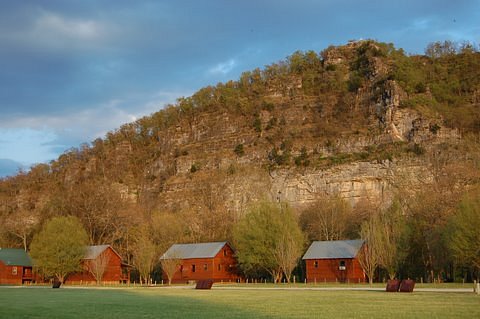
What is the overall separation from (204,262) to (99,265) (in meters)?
13.9

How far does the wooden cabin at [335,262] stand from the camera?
62.9 metres

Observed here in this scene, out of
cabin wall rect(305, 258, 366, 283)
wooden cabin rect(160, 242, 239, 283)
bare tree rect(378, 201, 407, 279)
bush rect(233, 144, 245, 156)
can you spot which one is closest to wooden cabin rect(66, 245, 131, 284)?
wooden cabin rect(160, 242, 239, 283)

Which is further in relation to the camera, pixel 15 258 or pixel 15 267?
pixel 15 258

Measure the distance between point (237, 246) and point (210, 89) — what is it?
84716 mm

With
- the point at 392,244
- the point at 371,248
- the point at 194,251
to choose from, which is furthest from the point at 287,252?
the point at 194,251

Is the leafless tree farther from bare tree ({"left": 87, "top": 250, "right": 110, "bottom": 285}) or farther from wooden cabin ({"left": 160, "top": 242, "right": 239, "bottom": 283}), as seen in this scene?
bare tree ({"left": 87, "top": 250, "right": 110, "bottom": 285})

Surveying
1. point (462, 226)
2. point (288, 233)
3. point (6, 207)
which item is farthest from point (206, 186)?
point (462, 226)

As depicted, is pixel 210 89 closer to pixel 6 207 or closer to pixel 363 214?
pixel 6 207

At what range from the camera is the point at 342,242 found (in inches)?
2591

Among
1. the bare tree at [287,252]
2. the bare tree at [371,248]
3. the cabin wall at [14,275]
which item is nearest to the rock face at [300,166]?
the bare tree at [287,252]

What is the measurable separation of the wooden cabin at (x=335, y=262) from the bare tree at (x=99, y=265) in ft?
88.5

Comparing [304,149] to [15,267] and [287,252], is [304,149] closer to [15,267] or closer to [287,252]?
[287,252]

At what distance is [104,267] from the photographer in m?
74.4

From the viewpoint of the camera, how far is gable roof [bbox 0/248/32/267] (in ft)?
268
